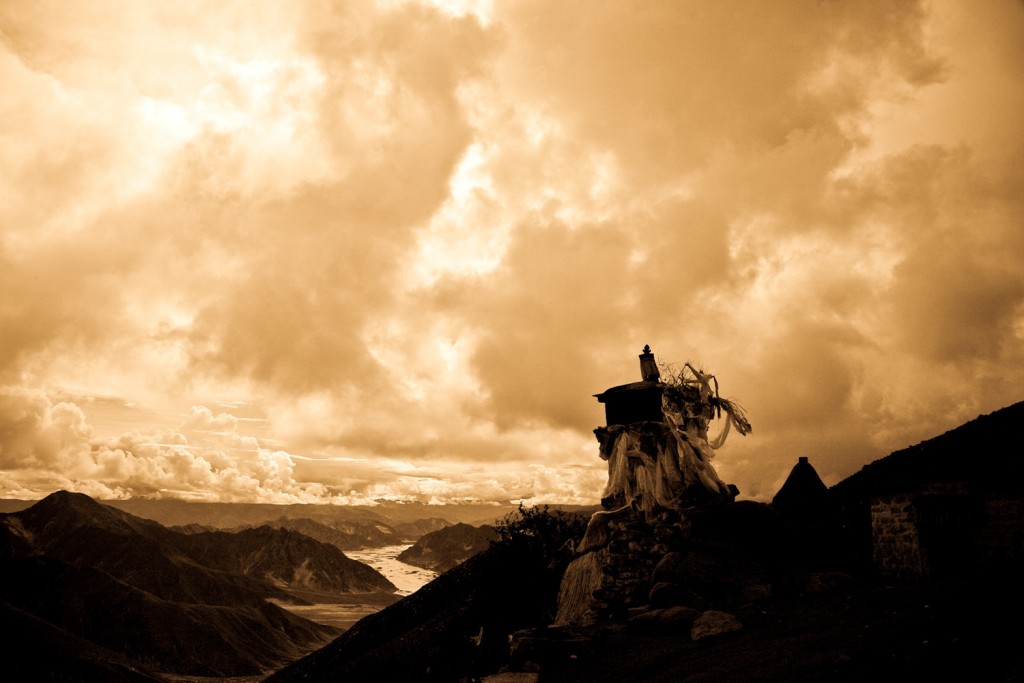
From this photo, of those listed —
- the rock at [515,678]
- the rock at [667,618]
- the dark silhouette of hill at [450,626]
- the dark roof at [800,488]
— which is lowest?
the dark silhouette of hill at [450,626]

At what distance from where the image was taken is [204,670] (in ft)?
279

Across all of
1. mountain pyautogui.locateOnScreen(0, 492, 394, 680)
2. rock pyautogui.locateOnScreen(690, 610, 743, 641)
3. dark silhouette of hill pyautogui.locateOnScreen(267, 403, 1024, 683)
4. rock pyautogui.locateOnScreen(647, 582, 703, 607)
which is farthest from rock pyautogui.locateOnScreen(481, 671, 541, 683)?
Answer: mountain pyautogui.locateOnScreen(0, 492, 394, 680)

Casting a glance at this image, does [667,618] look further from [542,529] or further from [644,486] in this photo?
[542,529]

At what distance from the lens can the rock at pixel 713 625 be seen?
13023mm

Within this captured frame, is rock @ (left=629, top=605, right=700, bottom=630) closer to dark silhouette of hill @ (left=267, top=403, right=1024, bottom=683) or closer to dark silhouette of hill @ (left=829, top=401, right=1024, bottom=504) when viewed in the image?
dark silhouette of hill @ (left=267, top=403, right=1024, bottom=683)

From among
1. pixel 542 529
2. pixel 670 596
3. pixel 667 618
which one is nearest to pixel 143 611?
pixel 542 529

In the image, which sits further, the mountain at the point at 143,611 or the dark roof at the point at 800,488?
the mountain at the point at 143,611

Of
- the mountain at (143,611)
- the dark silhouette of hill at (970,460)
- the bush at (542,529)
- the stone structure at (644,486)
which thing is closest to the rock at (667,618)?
the stone structure at (644,486)

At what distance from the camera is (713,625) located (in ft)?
43.5

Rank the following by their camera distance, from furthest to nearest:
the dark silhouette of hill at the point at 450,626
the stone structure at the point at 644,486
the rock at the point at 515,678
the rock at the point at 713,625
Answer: the dark silhouette of hill at the point at 450,626 < the stone structure at the point at 644,486 < the rock at the point at 713,625 < the rock at the point at 515,678

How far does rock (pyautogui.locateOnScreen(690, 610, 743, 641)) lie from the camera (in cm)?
1302

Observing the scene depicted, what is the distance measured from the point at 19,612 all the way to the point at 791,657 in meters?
78.5

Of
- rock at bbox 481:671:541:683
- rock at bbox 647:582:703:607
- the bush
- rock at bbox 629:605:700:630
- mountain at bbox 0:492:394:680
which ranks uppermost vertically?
the bush

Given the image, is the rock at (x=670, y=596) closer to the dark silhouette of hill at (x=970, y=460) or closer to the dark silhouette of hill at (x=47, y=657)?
the dark silhouette of hill at (x=970, y=460)
